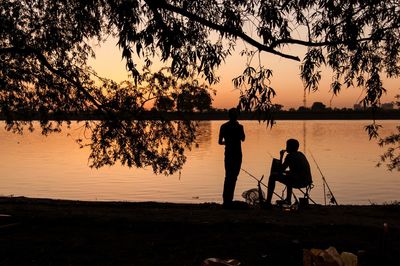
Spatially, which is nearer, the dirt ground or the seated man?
the dirt ground

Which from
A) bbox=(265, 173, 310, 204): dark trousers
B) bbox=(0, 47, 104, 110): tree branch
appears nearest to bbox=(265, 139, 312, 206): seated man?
bbox=(265, 173, 310, 204): dark trousers

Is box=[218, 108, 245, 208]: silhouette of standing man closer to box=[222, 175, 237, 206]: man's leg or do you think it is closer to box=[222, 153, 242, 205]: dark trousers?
box=[222, 153, 242, 205]: dark trousers

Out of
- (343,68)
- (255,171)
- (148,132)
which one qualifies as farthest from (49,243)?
(255,171)

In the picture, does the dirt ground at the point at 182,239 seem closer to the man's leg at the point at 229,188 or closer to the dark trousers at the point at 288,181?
→ the dark trousers at the point at 288,181

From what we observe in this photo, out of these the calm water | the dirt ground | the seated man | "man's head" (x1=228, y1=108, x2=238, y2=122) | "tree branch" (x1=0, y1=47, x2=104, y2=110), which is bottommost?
the calm water

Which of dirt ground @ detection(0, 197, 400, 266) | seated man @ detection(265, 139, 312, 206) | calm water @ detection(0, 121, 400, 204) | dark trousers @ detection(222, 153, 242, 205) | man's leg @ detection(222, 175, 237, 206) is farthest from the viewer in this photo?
calm water @ detection(0, 121, 400, 204)

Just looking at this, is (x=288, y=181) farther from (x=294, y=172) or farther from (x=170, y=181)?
(x=170, y=181)

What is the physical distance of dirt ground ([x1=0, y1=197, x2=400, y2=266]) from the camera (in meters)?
6.62

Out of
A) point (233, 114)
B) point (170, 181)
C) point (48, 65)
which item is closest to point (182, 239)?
point (233, 114)

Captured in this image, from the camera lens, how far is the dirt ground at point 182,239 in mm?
6621

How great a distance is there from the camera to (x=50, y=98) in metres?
13.4

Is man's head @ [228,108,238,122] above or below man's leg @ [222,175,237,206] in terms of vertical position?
above

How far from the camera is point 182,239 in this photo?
7.60 m

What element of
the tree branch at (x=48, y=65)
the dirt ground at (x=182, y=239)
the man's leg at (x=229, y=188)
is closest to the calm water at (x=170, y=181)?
the tree branch at (x=48, y=65)
